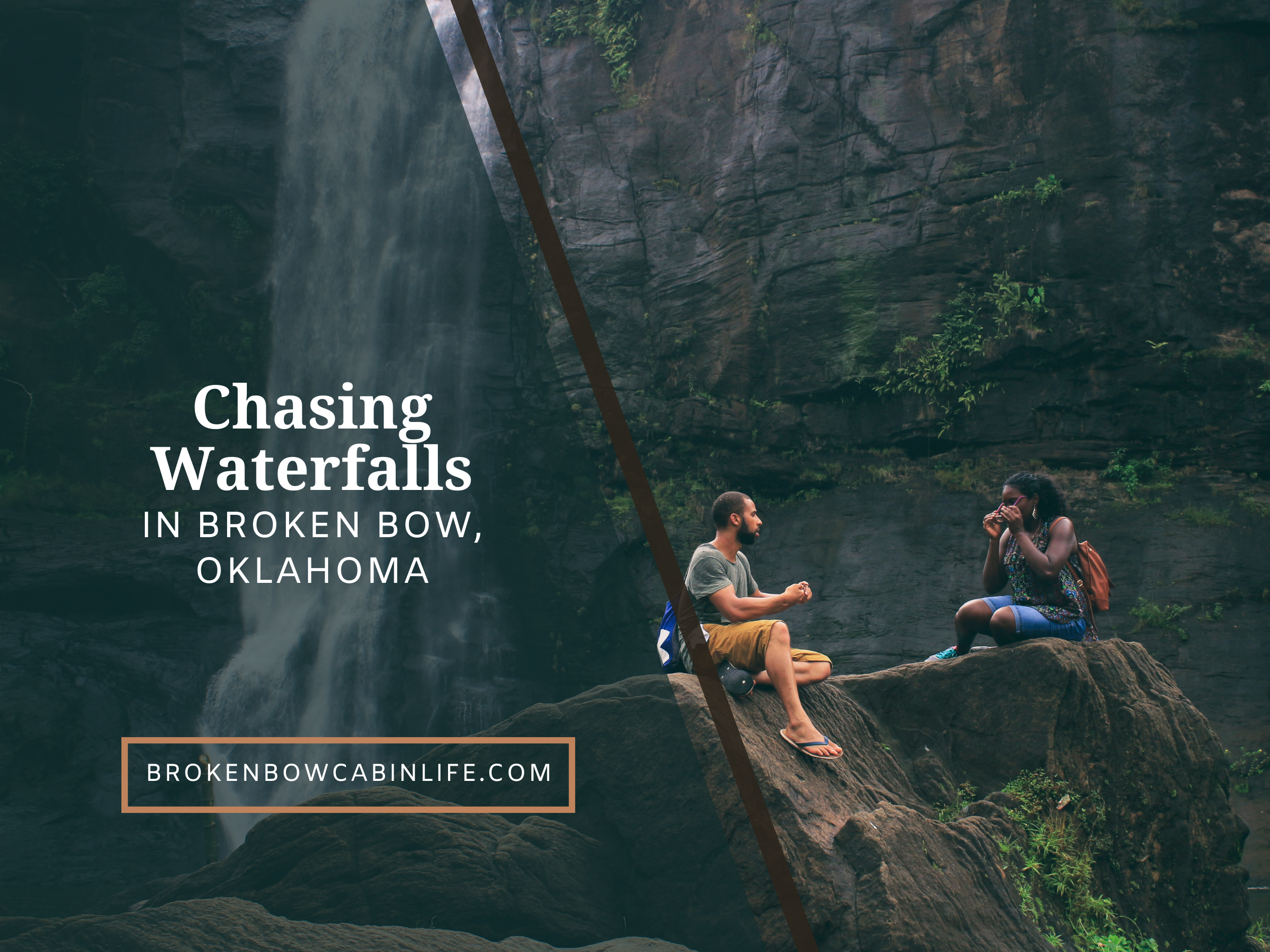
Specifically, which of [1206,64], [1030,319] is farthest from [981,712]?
[1206,64]

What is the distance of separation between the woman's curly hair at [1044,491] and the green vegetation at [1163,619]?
7.23 metres

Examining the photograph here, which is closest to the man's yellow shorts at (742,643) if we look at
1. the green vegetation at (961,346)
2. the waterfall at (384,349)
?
the green vegetation at (961,346)

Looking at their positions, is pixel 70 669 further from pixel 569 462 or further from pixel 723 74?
pixel 723 74

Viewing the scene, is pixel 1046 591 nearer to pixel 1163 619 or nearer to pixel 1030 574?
pixel 1030 574

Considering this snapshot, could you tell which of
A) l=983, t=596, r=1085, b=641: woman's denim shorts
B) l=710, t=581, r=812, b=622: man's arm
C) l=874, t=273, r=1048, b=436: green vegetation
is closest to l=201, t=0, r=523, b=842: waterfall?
l=874, t=273, r=1048, b=436: green vegetation

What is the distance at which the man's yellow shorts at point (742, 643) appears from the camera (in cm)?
430

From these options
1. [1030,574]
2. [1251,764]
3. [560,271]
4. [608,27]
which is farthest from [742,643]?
[608,27]

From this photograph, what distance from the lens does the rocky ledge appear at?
402 centimetres

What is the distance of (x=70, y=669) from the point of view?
1567 cm

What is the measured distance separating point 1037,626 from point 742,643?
6.74 feet

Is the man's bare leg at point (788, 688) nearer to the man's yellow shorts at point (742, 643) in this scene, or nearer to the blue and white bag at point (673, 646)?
the man's yellow shorts at point (742, 643)

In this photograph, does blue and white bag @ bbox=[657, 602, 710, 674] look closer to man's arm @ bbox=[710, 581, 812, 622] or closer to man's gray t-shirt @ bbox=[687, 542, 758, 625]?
man's gray t-shirt @ bbox=[687, 542, 758, 625]

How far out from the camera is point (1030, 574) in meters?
5.30

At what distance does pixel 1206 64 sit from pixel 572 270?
1001cm
